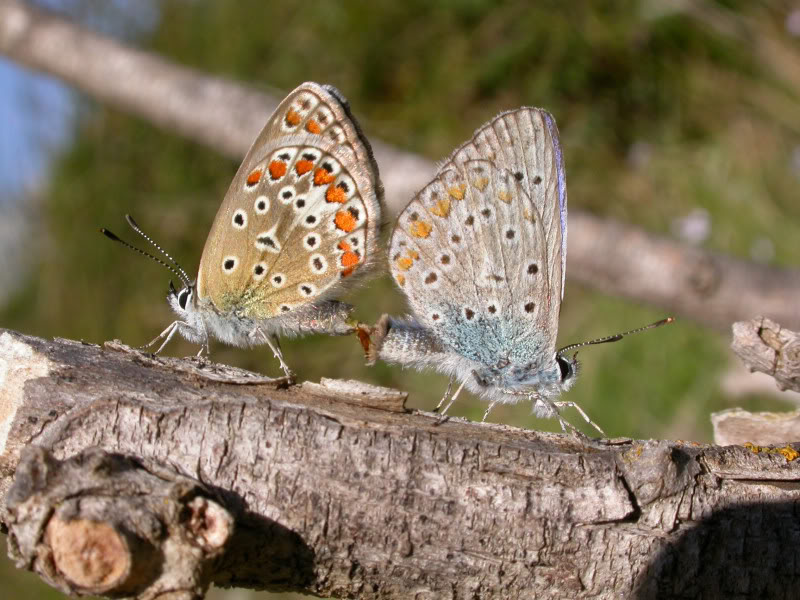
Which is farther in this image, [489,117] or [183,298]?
[489,117]

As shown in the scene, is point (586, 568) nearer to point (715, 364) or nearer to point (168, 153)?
point (715, 364)

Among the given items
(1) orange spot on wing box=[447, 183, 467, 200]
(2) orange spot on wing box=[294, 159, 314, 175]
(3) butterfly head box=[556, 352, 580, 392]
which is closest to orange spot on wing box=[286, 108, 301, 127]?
(2) orange spot on wing box=[294, 159, 314, 175]

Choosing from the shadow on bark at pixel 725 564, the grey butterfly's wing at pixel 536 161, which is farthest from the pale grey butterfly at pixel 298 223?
the shadow on bark at pixel 725 564

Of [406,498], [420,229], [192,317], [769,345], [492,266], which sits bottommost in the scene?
[406,498]

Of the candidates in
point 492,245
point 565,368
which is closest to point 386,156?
point 492,245

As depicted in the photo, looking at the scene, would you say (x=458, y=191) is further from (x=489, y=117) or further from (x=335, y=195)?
(x=489, y=117)

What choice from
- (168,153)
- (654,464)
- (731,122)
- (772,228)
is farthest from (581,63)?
(654,464)

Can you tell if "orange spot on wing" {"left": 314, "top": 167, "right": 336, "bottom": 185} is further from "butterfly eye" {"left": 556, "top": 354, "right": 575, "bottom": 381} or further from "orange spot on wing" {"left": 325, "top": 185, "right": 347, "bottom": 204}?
"butterfly eye" {"left": 556, "top": 354, "right": 575, "bottom": 381}
